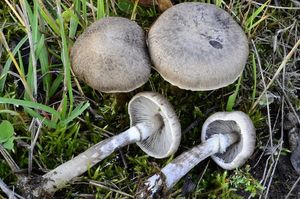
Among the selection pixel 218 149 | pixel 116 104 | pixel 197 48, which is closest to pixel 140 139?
pixel 116 104

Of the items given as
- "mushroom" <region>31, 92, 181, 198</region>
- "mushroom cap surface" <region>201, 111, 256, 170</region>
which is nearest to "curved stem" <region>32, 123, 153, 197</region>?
"mushroom" <region>31, 92, 181, 198</region>

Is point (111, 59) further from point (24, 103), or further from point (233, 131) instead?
point (233, 131)

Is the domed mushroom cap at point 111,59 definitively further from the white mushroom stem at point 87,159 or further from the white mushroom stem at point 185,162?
the white mushroom stem at point 185,162

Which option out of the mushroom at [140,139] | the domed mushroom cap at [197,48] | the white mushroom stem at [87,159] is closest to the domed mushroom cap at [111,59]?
the domed mushroom cap at [197,48]

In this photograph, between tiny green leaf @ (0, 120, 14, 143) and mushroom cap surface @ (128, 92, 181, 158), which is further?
mushroom cap surface @ (128, 92, 181, 158)

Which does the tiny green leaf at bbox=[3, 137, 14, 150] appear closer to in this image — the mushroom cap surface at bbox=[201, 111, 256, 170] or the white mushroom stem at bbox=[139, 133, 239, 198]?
the white mushroom stem at bbox=[139, 133, 239, 198]

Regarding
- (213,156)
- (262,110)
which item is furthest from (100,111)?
(262,110)

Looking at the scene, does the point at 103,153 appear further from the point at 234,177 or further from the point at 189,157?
the point at 234,177
